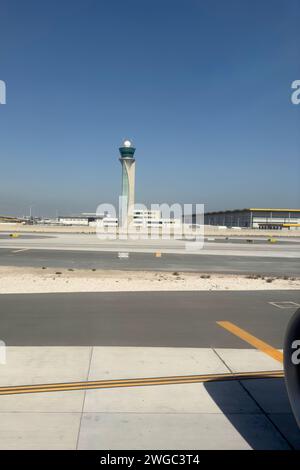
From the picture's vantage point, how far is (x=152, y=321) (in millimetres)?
8133

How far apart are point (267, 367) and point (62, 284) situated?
9413mm

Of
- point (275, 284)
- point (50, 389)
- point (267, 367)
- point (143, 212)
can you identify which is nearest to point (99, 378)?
point (50, 389)

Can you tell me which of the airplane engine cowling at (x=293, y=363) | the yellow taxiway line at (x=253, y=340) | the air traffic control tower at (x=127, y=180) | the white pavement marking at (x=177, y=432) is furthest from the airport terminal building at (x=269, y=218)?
the airplane engine cowling at (x=293, y=363)

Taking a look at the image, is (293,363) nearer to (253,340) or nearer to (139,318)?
(253,340)

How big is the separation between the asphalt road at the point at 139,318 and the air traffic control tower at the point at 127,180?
127562 millimetres

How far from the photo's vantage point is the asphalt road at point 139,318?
686cm

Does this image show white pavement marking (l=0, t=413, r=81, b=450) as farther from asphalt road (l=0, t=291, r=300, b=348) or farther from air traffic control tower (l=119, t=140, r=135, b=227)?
air traffic control tower (l=119, t=140, r=135, b=227)

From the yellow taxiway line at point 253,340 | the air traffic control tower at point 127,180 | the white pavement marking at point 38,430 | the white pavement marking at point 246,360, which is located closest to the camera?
the white pavement marking at point 38,430

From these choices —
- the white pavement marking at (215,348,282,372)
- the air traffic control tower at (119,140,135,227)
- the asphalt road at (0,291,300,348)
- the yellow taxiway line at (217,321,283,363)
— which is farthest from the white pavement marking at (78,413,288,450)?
the air traffic control tower at (119,140,135,227)

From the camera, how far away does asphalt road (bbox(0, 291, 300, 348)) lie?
6855 mm

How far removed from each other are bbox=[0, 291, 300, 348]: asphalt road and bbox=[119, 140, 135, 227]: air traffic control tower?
5022 inches

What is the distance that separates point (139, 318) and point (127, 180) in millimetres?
142891

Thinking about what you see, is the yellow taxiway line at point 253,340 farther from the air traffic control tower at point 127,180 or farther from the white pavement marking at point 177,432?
the air traffic control tower at point 127,180

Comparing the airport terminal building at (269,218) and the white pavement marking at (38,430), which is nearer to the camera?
the white pavement marking at (38,430)
